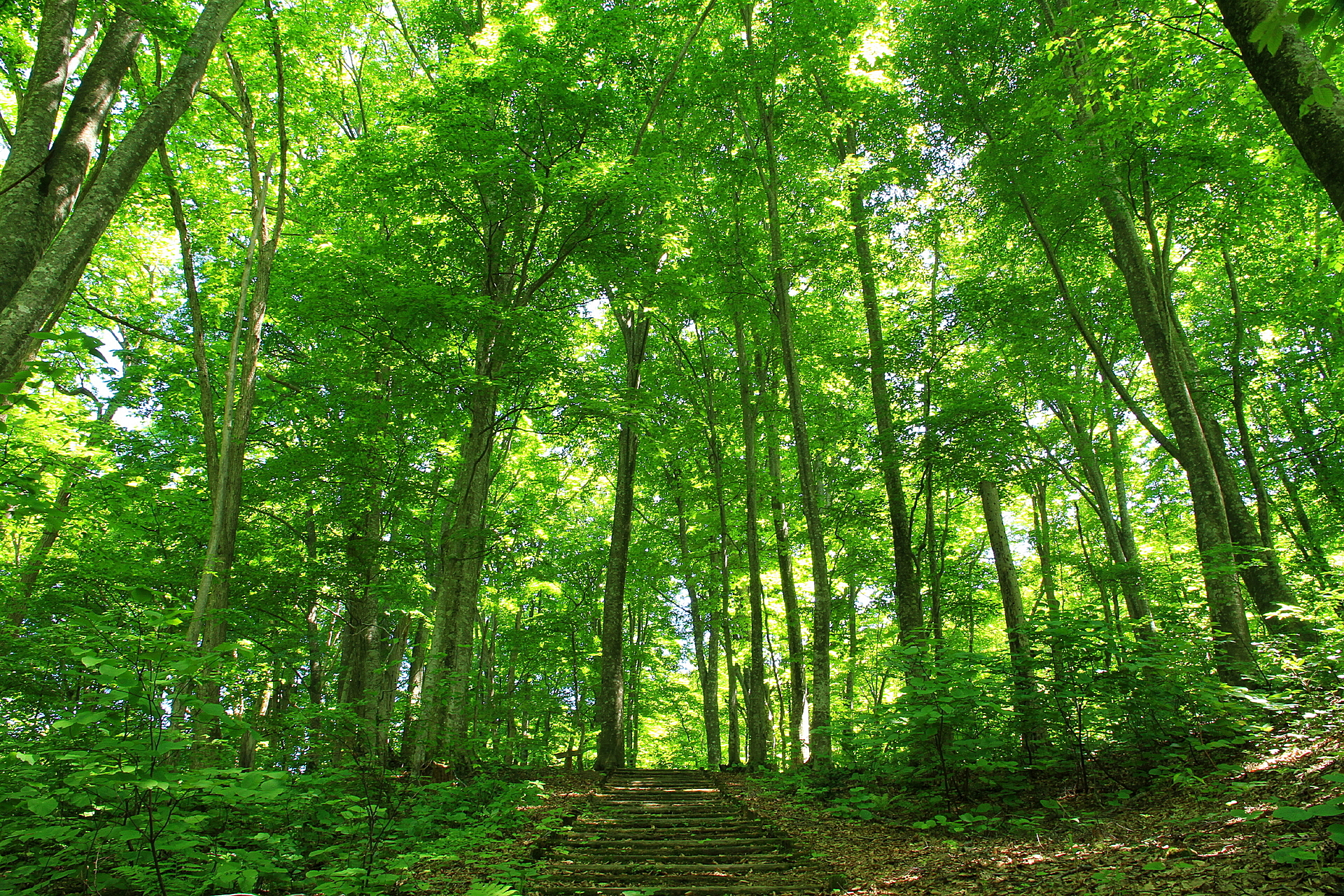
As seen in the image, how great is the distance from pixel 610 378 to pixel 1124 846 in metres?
8.30

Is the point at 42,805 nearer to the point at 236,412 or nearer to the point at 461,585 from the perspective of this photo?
the point at 236,412

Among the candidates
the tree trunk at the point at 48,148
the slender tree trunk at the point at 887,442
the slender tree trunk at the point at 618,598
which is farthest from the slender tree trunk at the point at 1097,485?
the tree trunk at the point at 48,148

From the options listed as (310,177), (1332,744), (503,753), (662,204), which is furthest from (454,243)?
(1332,744)

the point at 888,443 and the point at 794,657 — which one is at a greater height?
the point at 888,443

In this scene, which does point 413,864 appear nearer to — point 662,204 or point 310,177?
point 662,204

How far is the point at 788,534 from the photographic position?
14.8 metres

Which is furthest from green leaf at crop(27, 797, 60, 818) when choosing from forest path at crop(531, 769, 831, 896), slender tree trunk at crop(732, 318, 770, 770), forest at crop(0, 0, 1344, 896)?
slender tree trunk at crop(732, 318, 770, 770)

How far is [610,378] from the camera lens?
1045cm

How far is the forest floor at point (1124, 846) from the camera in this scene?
126 inches

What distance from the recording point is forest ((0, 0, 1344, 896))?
433 cm

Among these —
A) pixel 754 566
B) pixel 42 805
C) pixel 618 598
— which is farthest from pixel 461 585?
pixel 42 805

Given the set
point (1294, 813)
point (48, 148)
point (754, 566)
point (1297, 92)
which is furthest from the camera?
point (754, 566)

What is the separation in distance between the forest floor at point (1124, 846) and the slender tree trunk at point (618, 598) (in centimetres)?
681

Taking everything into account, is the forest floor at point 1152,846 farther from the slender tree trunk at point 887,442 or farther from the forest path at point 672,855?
the slender tree trunk at point 887,442
